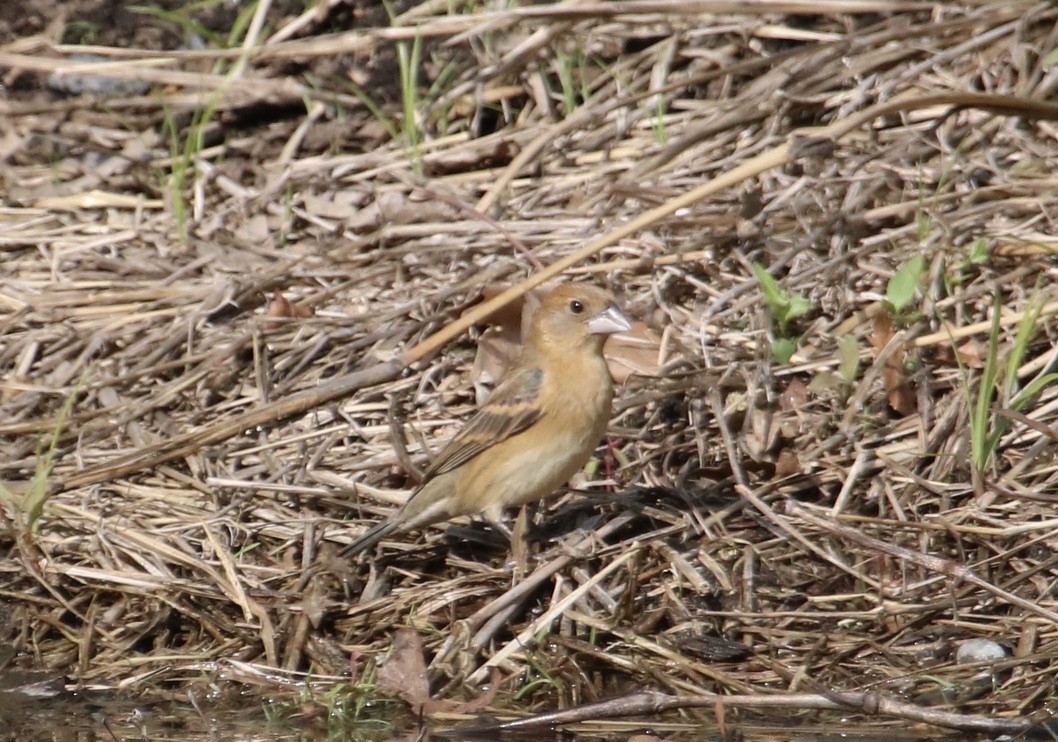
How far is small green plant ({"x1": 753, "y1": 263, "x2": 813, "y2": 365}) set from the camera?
5.64 meters

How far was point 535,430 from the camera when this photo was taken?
17.3 feet

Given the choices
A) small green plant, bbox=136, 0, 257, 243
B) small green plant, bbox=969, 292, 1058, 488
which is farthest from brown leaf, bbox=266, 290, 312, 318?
small green plant, bbox=969, 292, 1058, 488

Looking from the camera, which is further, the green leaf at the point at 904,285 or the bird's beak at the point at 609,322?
the green leaf at the point at 904,285

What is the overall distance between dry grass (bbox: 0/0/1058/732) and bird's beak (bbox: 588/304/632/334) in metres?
0.36

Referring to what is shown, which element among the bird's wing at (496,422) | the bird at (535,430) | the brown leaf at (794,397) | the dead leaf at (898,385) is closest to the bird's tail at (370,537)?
the bird at (535,430)

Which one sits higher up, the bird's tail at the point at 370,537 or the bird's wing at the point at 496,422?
the bird's wing at the point at 496,422

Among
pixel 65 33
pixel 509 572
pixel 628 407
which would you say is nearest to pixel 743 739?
pixel 509 572

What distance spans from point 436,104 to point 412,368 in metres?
2.08

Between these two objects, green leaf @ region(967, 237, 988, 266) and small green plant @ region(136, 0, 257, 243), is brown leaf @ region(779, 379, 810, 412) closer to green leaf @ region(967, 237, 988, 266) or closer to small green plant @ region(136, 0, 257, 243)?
green leaf @ region(967, 237, 988, 266)

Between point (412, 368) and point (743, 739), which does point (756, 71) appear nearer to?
→ point (412, 368)

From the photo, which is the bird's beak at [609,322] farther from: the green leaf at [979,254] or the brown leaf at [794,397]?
the green leaf at [979,254]

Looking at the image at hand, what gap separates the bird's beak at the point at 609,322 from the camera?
212 inches

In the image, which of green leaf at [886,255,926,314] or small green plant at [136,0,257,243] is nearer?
green leaf at [886,255,926,314]

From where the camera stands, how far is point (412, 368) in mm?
6168
